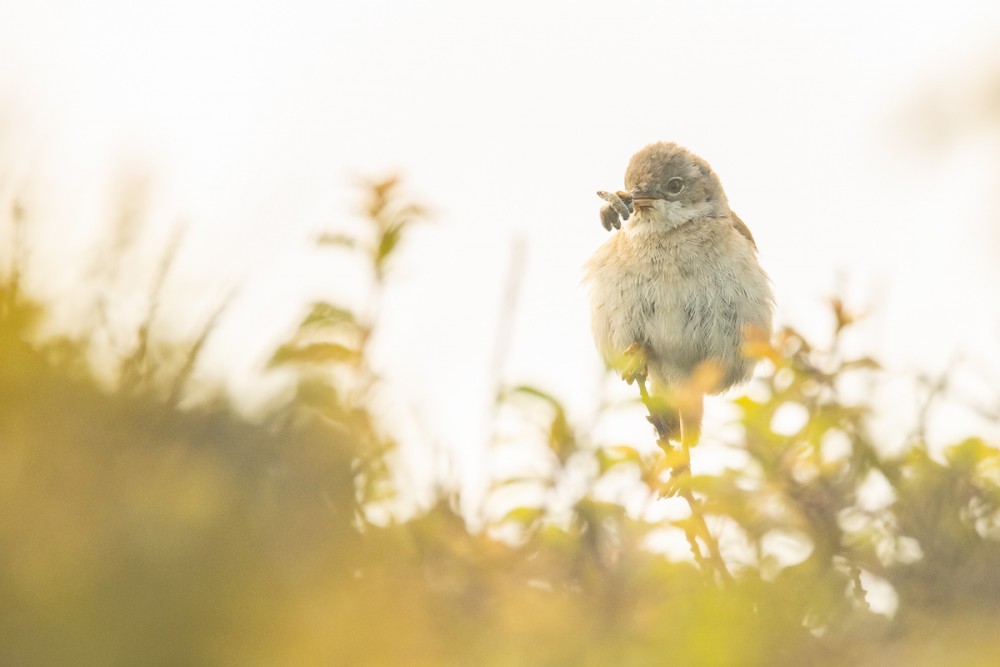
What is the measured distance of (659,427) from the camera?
6504 millimetres

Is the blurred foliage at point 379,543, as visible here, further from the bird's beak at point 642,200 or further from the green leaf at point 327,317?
the bird's beak at point 642,200

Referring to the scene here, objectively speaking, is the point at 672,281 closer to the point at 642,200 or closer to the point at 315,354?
the point at 642,200

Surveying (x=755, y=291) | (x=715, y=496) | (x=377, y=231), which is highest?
(x=377, y=231)

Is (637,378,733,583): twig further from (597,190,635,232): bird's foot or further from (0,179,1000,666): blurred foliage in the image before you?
(597,190,635,232): bird's foot

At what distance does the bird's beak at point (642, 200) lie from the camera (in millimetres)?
7031

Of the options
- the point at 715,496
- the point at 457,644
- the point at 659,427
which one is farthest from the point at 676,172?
the point at 457,644

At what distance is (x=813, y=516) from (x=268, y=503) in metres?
1.45

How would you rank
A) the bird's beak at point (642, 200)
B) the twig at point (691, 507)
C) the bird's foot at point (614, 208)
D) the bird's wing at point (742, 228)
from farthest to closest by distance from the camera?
the bird's wing at point (742, 228) → the bird's beak at point (642, 200) → the bird's foot at point (614, 208) → the twig at point (691, 507)

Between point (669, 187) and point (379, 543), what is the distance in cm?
535

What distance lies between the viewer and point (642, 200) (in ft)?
23.1

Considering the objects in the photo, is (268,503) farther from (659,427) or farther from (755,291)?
(755,291)

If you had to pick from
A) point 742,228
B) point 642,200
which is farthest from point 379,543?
point 742,228

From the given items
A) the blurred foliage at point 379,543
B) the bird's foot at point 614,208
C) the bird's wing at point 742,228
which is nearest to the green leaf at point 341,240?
the blurred foliage at point 379,543

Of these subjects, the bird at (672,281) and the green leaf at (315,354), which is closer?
the green leaf at (315,354)
